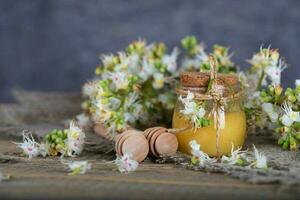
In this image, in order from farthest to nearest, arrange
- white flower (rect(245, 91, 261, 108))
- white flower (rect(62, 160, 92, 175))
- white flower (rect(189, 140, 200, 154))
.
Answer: white flower (rect(245, 91, 261, 108)) < white flower (rect(189, 140, 200, 154)) < white flower (rect(62, 160, 92, 175))

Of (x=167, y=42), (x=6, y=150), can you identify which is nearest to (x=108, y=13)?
(x=167, y=42)

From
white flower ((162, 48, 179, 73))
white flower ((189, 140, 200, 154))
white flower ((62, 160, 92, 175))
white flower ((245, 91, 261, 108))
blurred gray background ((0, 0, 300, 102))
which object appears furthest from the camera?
blurred gray background ((0, 0, 300, 102))

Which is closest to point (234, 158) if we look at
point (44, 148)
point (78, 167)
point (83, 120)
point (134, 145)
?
point (134, 145)

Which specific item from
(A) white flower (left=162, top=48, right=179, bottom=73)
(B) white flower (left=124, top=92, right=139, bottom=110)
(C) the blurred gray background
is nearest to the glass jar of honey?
(B) white flower (left=124, top=92, right=139, bottom=110)

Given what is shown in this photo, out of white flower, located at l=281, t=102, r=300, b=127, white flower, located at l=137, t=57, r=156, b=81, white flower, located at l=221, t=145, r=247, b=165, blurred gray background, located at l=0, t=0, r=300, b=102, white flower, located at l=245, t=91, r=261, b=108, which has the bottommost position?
white flower, located at l=221, t=145, r=247, b=165

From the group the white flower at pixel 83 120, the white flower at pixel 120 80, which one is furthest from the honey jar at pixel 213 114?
the white flower at pixel 83 120

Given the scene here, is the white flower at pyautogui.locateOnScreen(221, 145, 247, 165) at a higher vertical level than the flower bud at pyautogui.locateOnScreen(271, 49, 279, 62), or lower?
lower

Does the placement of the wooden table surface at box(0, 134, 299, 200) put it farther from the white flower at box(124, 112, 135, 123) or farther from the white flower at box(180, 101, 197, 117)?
the white flower at box(124, 112, 135, 123)

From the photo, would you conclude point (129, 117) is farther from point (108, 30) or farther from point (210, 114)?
point (108, 30)
